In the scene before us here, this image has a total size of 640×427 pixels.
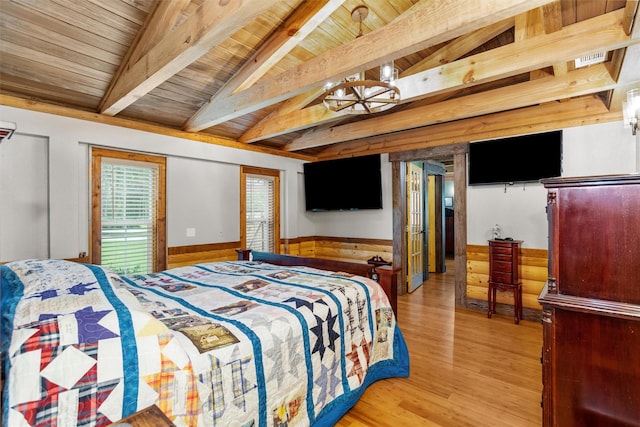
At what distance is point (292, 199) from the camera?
17.3 ft

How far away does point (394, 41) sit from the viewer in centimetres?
193

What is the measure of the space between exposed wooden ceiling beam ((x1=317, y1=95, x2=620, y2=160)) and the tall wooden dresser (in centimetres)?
270

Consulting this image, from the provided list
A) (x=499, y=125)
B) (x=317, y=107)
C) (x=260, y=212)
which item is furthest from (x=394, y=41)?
(x=260, y=212)

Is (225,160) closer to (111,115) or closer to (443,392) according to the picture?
(111,115)

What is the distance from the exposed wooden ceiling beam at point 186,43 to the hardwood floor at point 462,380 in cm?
A: 251

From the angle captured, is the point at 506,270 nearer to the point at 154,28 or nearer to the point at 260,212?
the point at 260,212

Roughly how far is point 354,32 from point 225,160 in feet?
7.75

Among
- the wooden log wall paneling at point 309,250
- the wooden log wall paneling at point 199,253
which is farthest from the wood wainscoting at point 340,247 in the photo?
the wooden log wall paneling at point 199,253

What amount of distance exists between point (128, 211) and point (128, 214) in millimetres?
34

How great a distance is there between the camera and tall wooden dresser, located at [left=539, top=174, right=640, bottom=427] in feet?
4.21

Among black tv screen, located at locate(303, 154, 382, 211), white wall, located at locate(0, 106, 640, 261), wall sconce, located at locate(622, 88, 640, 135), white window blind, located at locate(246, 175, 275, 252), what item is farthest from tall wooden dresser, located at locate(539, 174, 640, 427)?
white window blind, located at locate(246, 175, 275, 252)

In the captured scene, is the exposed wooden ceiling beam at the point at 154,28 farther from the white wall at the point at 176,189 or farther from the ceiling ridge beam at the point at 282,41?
the white wall at the point at 176,189

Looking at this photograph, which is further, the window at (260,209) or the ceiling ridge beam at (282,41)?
the window at (260,209)

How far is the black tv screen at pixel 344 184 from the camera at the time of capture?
15.9 ft
